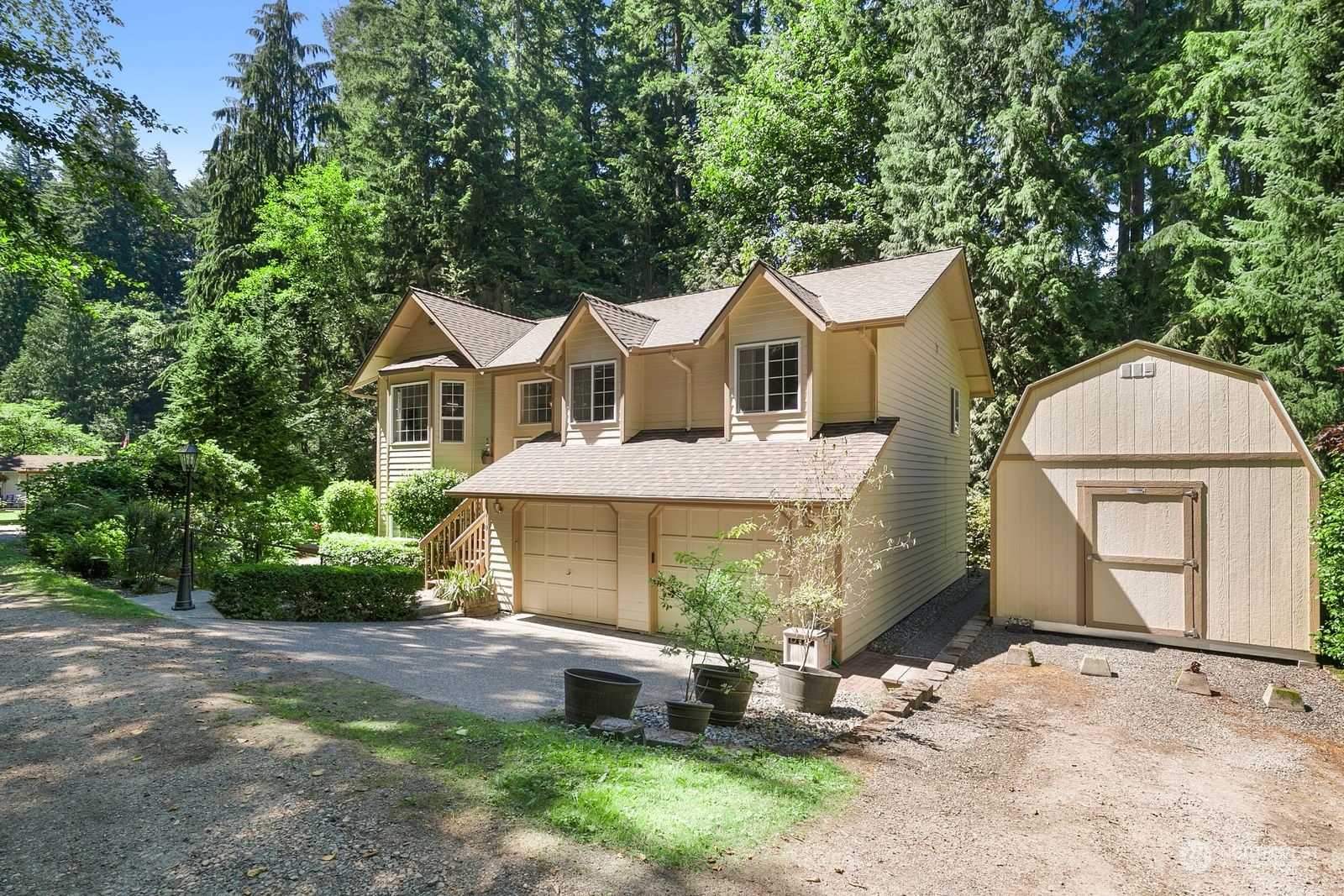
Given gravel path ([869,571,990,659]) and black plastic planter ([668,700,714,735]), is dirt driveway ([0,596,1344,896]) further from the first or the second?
gravel path ([869,571,990,659])

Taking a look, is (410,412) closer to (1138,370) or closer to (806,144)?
(1138,370)

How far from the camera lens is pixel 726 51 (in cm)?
3206

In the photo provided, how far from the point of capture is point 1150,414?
36.3 ft

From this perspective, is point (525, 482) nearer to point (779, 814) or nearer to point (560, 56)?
point (779, 814)

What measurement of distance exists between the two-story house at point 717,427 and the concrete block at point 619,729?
4227 mm

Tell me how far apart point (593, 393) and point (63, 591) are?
33.5 feet

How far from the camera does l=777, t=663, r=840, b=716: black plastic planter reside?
26.1 ft

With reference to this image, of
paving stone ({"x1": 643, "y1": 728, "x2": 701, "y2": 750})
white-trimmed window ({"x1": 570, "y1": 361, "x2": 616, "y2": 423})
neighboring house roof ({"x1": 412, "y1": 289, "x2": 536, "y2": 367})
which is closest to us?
paving stone ({"x1": 643, "y1": 728, "x2": 701, "y2": 750})

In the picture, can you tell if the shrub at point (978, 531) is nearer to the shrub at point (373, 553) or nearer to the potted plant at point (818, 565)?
the potted plant at point (818, 565)

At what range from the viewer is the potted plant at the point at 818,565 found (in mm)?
8102

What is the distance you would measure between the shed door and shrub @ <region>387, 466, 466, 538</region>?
13789 millimetres

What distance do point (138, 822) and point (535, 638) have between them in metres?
7.56

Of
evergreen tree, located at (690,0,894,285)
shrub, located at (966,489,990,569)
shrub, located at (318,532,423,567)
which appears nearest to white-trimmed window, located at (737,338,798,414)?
shrub, located at (318,532,423,567)

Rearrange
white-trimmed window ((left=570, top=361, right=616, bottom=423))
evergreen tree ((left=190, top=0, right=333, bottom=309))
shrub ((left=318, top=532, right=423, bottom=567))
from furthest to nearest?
evergreen tree ((left=190, top=0, right=333, bottom=309))
shrub ((left=318, top=532, right=423, bottom=567))
white-trimmed window ((left=570, top=361, right=616, bottom=423))
